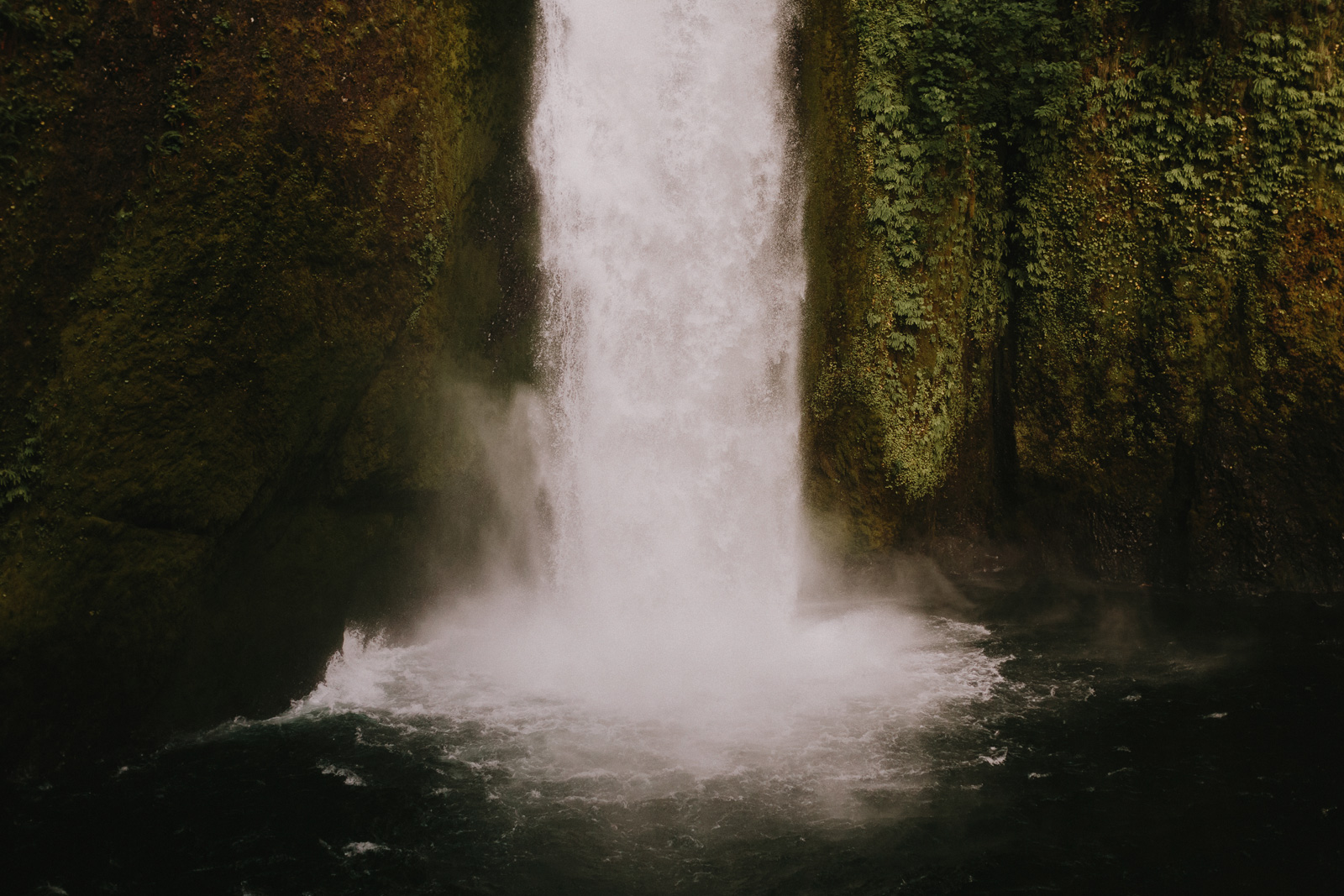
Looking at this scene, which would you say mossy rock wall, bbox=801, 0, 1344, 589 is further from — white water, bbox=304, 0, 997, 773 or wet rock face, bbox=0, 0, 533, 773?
wet rock face, bbox=0, 0, 533, 773

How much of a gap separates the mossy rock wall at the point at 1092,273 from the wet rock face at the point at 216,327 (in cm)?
529

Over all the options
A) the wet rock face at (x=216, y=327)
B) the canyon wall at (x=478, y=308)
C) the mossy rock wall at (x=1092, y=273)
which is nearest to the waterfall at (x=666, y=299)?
the canyon wall at (x=478, y=308)

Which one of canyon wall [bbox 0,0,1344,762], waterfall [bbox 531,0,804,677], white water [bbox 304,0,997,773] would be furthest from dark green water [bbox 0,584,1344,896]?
waterfall [bbox 531,0,804,677]

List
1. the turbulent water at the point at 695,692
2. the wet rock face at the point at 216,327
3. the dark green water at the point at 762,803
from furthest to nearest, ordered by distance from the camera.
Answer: the wet rock face at the point at 216,327
the turbulent water at the point at 695,692
the dark green water at the point at 762,803

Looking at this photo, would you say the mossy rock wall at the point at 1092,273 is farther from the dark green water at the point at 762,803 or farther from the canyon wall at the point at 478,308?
the dark green water at the point at 762,803

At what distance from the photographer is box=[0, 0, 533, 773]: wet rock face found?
27.0ft

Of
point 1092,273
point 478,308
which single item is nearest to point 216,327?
point 478,308

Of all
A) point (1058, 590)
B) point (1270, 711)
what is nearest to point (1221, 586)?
point (1058, 590)

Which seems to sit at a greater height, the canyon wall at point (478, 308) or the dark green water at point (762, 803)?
the canyon wall at point (478, 308)

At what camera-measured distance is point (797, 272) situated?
13.3 metres

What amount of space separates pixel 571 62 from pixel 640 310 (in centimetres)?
351

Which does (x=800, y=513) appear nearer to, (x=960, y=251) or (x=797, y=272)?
(x=797, y=272)

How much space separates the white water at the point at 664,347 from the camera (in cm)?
1274

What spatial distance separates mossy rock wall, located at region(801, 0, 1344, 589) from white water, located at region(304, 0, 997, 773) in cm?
81
